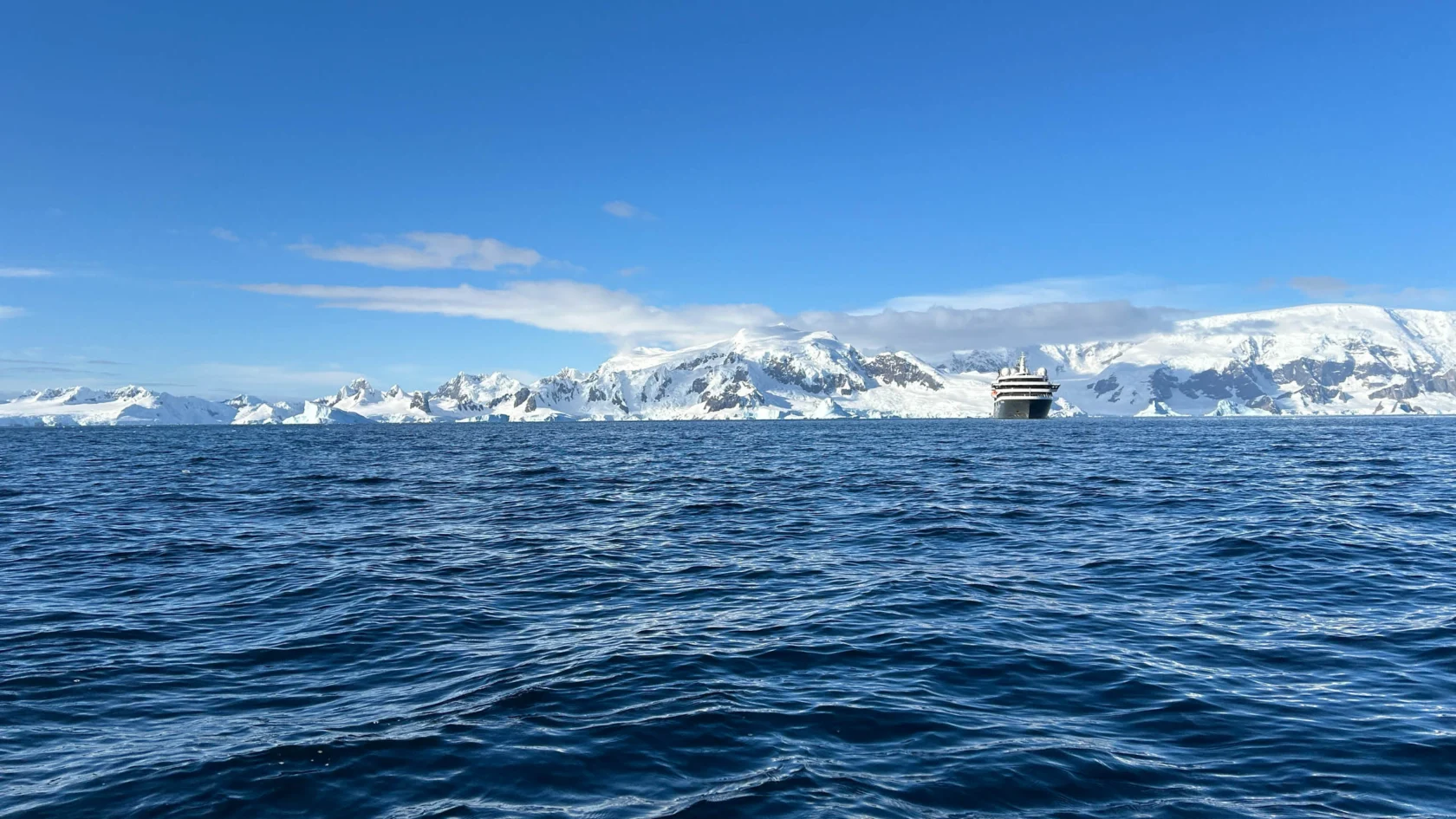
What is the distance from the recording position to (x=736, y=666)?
39.4 feet

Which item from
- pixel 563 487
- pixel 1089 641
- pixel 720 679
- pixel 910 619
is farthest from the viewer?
pixel 563 487

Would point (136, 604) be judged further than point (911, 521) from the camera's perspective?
No

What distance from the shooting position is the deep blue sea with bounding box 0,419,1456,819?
26.4 ft

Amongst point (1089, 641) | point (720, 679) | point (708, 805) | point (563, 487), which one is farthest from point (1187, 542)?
point (563, 487)

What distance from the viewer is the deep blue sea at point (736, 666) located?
805 cm

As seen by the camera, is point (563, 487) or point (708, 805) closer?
point (708, 805)

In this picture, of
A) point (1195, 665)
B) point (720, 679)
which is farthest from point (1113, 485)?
point (720, 679)

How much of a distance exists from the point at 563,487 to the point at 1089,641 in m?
31.9

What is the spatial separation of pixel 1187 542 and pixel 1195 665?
12066mm

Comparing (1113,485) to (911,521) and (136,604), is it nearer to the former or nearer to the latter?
(911,521)

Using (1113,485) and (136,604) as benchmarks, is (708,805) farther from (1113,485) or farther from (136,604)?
(1113,485)

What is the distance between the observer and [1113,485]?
39.0 m

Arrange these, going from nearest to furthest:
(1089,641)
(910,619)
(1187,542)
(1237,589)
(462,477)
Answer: (1089,641)
(910,619)
(1237,589)
(1187,542)
(462,477)

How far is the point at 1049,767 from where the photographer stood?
844 centimetres
